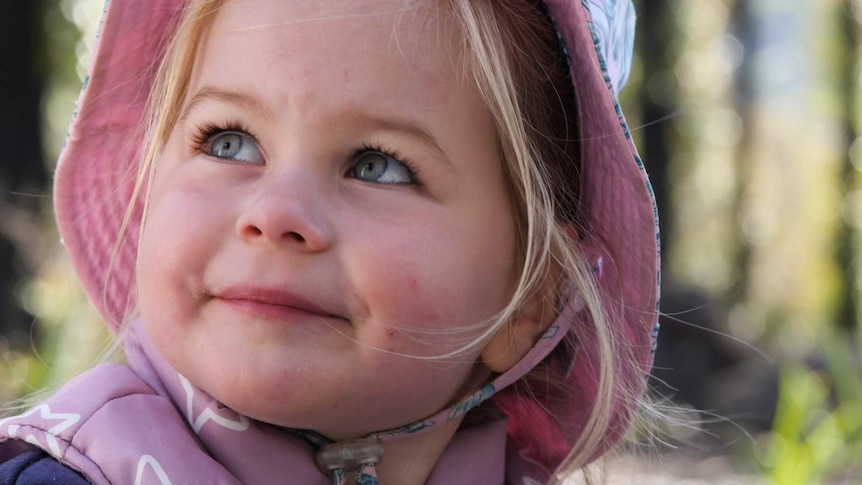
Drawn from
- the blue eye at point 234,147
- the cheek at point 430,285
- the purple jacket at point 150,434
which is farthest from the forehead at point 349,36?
the purple jacket at point 150,434

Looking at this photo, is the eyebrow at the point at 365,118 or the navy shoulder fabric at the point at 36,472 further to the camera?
the eyebrow at the point at 365,118

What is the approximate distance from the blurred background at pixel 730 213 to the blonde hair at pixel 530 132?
5.13ft

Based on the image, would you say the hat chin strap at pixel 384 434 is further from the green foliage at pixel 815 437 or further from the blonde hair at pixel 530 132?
the green foliage at pixel 815 437

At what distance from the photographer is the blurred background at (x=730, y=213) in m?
5.25

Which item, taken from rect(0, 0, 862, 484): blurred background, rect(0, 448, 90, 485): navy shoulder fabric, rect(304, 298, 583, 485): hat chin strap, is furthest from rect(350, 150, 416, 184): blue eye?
rect(0, 0, 862, 484): blurred background

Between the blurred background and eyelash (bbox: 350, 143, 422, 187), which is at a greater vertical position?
eyelash (bbox: 350, 143, 422, 187)

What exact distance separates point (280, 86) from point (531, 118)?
0.47 meters

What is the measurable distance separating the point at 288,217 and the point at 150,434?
1.15 ft

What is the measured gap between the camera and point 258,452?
1.45m

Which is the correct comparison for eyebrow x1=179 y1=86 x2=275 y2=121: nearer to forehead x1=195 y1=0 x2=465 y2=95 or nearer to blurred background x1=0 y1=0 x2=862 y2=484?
forehead x1=195 y1=0 x2=465 y2=95

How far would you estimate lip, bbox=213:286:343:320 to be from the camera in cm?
136

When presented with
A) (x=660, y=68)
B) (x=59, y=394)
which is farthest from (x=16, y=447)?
(x=660, y=68)

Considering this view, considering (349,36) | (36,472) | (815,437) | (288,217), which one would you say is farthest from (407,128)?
(815,437)

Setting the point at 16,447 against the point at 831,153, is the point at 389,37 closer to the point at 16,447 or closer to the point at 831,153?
the point at 16,447
